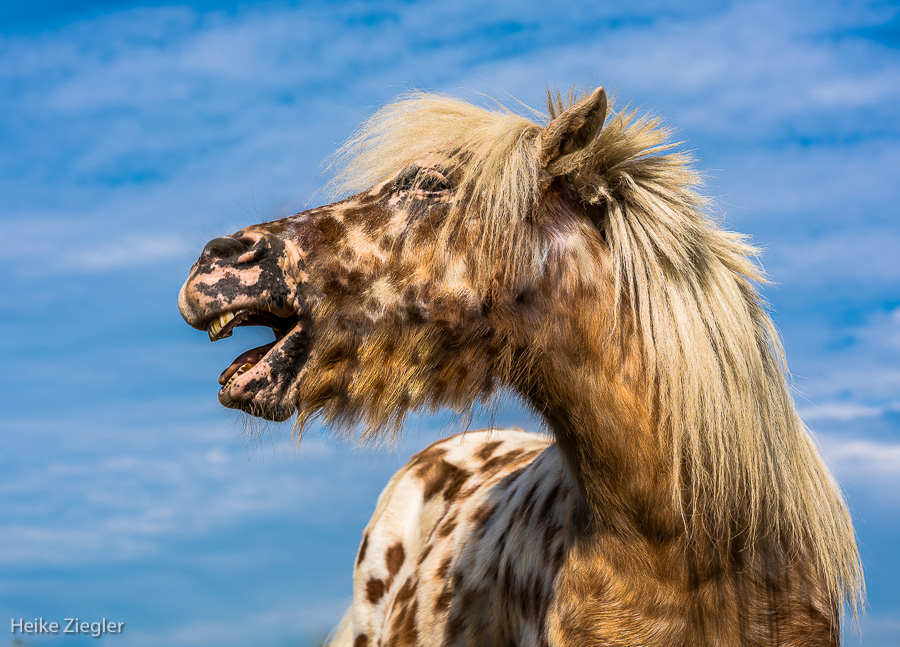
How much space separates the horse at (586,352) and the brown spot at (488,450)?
6.30ft

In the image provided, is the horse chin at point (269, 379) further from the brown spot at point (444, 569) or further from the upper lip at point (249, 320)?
the brown spot at point (444, 569)

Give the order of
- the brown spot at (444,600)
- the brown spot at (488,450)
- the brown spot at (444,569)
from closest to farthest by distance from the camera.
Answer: the brown spot at (444,600)
the brown spot at (444,569)
the brown spot at (488,450)

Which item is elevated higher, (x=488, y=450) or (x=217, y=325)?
(x=488, y=450)

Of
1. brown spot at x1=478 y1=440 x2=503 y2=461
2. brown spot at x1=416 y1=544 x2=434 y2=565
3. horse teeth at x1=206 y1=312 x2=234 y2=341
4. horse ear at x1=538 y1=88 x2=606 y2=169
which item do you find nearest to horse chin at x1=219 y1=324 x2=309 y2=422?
horse teeth at x1=206 y1=312 x2=234 y2=341

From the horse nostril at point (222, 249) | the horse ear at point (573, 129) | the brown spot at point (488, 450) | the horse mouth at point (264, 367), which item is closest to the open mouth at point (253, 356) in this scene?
the horse mouth at point (264, 367)

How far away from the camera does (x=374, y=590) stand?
19.0 ft

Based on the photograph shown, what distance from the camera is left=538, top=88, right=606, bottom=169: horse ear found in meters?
3.27

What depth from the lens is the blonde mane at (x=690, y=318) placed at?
10.6 feet

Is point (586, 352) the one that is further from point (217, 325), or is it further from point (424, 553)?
point (424, 553)

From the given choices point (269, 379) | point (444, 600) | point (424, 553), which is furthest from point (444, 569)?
point (269, 379)

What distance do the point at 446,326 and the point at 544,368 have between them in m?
0.41

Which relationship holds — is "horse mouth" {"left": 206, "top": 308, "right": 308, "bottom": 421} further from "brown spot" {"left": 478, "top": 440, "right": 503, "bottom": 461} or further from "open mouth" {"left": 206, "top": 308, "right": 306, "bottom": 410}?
"brown spot" {"left": 478, "top": 440, "right": 503, "bottom": 461}

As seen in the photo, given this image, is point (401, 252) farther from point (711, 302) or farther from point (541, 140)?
point (711, 302)

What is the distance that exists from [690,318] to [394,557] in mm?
3144
